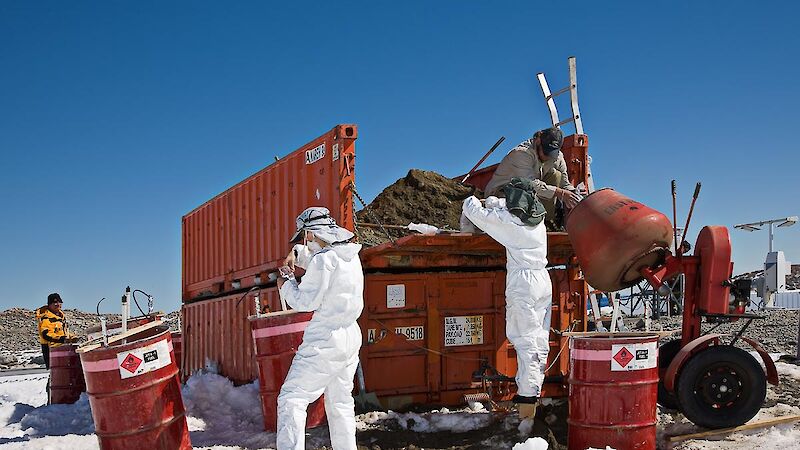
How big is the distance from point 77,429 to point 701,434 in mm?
5772

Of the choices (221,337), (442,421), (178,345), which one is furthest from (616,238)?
(178,345)

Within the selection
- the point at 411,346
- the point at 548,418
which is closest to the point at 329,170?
the point at 411,346

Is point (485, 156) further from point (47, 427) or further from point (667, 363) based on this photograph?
point (47, 427)

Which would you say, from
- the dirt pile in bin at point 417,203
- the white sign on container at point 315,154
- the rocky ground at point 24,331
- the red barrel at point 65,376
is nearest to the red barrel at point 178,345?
the red barrel at point 65,376

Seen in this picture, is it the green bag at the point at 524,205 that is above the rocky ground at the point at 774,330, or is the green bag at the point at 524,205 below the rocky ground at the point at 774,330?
above

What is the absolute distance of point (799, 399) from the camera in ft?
24.4

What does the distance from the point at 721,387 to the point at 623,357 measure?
46.9 inches

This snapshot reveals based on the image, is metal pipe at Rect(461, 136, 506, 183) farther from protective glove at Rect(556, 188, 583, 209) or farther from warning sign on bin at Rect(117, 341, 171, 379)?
warning sign on bin at Rect(117, 341, 171, 379)

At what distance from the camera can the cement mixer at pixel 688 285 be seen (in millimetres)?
6020

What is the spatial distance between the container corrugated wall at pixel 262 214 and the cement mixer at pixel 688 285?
2.13 metres

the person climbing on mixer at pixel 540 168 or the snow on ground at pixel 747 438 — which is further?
the person climbing on mixer at pixel 540 168

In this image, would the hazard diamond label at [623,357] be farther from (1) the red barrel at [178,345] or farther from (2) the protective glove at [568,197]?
(1) the red barrel at [178,345]

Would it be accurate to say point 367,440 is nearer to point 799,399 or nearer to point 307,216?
point 307,216

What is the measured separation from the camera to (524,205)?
6137 millimetres
